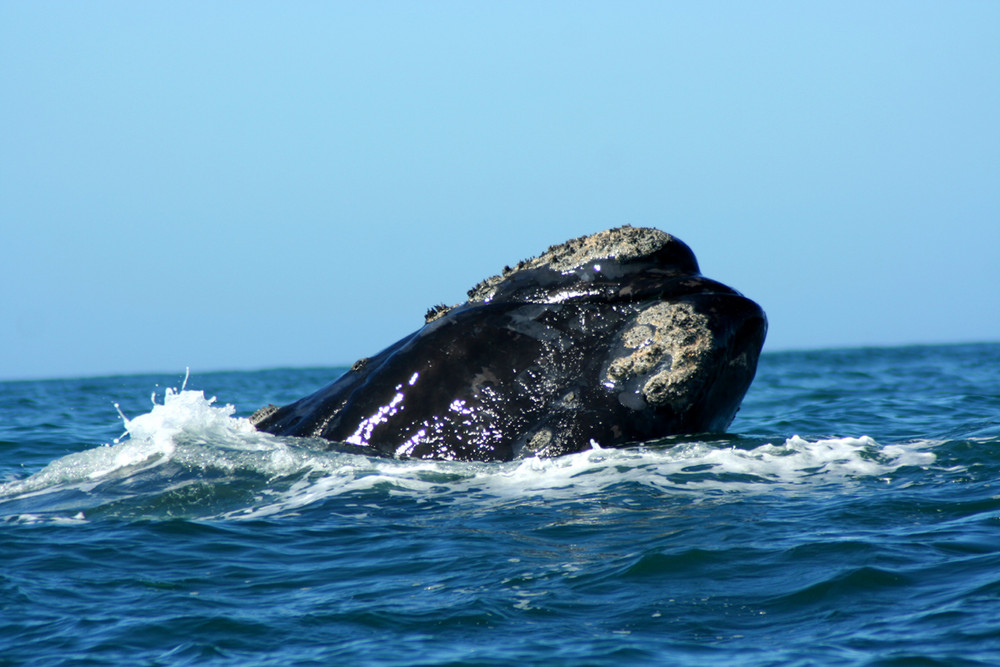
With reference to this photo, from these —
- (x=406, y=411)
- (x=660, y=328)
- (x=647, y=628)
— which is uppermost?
(x=660, y=328)

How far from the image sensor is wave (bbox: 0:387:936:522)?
21.0 ft

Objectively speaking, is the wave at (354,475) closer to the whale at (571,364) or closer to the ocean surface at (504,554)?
the ocean surface at (504,554)

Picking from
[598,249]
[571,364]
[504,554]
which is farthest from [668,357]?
[504,554]

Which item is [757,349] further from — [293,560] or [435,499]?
[293,560]

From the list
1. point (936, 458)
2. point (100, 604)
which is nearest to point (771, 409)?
point (936, 458)

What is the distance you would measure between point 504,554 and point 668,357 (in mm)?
2253

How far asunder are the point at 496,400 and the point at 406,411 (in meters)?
0.68

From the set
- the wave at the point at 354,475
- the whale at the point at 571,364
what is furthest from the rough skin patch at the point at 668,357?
the wave at the point at 354,475

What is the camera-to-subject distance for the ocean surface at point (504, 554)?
4074 millimetres

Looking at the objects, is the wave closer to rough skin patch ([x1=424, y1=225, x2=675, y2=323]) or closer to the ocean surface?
the ocean surface

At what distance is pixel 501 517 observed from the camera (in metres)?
5.81

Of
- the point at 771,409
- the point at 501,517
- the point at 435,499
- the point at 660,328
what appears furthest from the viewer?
the point at 771,409

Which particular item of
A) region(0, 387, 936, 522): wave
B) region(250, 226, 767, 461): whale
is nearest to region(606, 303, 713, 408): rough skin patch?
region(250, 226, 767, 461): whale

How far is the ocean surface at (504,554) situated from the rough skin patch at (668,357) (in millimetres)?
398
